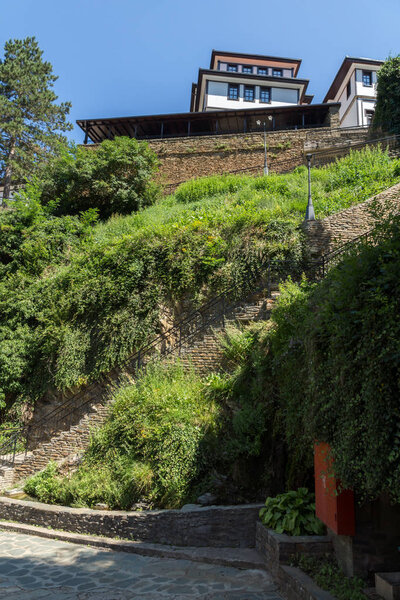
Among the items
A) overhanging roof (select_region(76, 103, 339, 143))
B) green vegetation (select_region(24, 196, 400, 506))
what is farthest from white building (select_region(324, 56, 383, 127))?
green vegetation (select_region(24, 196, 400, 506))

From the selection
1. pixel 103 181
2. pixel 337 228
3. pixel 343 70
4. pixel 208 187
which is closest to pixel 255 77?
pixel 343 70

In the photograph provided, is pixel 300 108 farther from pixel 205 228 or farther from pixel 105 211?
pixel 205 228

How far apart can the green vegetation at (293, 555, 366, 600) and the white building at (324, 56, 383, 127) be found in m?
35.5

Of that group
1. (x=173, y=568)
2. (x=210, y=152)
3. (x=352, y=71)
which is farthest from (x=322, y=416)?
(x=352, y=71)

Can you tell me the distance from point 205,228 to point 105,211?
11.1 metres

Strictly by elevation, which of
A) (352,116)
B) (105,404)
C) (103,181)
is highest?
(352,116)

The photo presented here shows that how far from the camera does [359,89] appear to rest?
35.3 meters

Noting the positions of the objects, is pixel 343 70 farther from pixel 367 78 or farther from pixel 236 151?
pixel 236 151

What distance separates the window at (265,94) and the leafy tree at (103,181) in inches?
693

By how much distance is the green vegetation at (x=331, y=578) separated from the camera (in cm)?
432

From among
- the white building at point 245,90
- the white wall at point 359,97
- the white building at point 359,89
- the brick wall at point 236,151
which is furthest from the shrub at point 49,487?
the white wall at point 359,97

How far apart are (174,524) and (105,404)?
12.5 feet

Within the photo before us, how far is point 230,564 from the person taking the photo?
5.89 meters

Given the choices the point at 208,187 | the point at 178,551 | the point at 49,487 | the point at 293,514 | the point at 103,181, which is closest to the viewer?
the point at 293,514
